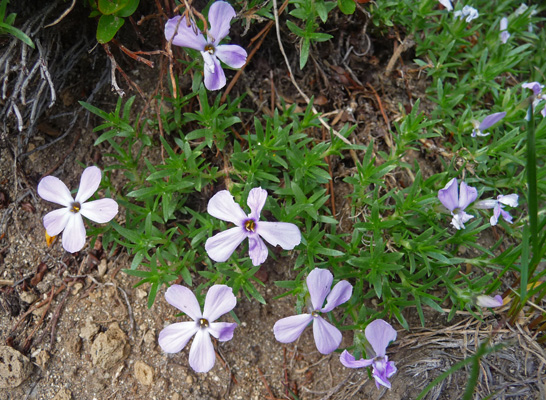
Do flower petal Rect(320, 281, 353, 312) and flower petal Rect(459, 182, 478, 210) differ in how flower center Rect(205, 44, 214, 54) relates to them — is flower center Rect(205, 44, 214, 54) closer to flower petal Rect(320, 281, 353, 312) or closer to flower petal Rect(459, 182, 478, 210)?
flower petal Rect(320, 281, 353, 312)

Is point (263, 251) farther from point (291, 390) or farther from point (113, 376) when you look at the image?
point (113, 376)

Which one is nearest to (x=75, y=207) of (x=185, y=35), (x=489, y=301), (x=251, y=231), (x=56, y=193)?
(x=56, y=193)

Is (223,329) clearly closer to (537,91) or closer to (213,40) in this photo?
(213,40)

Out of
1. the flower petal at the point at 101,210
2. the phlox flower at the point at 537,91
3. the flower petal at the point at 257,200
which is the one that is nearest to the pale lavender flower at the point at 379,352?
the flower petal at the point at 257,200

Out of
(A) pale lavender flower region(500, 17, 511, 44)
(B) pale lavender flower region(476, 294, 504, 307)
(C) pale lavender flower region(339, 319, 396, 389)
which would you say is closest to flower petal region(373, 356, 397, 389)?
(C) pale lavender flower region(339, 319, 396, 389)

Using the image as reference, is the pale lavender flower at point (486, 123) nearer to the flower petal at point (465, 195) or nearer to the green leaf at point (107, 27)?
the flower petal at point (465, 195)

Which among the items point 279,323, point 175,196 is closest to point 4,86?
point 175,196
